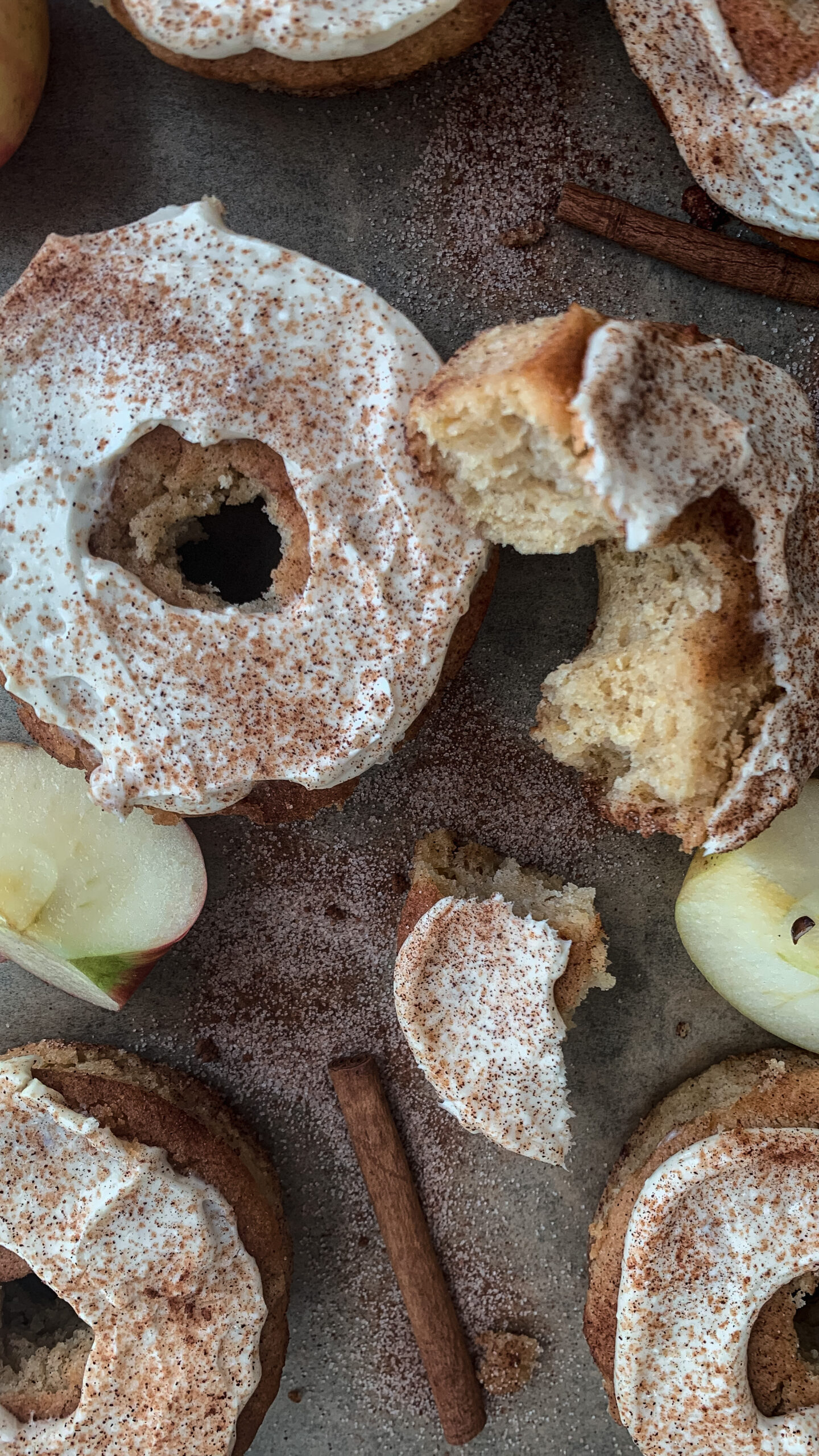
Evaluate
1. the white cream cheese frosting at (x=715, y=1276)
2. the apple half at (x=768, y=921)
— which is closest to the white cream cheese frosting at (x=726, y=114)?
the apple half at (x=768, y=921)

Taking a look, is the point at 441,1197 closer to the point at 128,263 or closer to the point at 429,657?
the point at 429,657

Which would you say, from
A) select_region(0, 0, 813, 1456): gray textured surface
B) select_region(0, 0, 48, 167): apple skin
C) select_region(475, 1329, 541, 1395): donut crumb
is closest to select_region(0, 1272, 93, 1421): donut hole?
select_region(0, 0, 813, 1456): gray textured surface

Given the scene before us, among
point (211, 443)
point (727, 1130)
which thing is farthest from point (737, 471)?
point (727, 1130)

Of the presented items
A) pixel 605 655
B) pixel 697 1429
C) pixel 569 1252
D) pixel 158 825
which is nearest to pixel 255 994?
pixel 158 825

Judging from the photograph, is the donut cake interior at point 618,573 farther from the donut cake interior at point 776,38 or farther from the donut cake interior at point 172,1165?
the donut cake interior at point 172,1165

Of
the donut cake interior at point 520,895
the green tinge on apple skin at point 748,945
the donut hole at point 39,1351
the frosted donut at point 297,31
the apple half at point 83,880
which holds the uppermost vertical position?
the frosted donut at point 297,31

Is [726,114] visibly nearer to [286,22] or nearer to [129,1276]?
[286,22]
